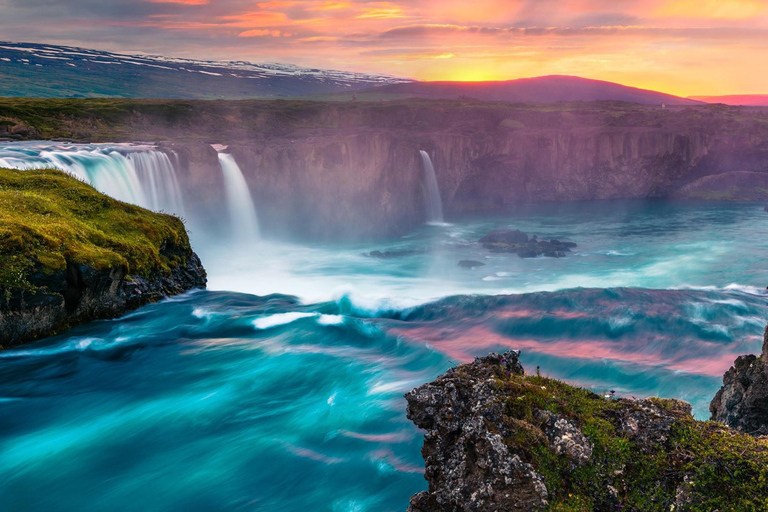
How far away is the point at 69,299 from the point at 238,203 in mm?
36744

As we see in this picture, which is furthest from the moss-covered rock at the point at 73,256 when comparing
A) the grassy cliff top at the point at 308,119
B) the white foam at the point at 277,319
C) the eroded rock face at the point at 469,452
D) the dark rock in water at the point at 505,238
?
the grassy cliff top at the point at 308,119

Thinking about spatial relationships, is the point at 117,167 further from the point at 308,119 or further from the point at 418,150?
the point at 308,119

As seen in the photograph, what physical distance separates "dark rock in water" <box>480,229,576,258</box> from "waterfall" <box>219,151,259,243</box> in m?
22.9

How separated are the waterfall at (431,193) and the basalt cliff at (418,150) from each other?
1586 mm

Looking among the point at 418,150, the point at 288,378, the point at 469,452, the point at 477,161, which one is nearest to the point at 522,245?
the point at 418,150

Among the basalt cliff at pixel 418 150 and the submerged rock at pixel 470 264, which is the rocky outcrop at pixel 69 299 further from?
the basalt cliff at pixel 418 150

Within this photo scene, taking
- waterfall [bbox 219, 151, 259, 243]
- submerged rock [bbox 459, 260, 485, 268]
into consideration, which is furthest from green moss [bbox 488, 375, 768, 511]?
waterfall [bbox 219, 151, 259, 243]

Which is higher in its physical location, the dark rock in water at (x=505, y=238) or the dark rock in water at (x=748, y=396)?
the dark rock in water at (x=748, y=396)

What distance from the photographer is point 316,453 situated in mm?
15547

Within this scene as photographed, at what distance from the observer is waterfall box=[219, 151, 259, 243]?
185ft

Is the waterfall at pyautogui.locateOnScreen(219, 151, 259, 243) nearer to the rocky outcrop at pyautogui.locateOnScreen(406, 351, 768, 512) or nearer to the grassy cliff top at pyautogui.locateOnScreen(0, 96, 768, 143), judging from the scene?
the grassy cliff top at pyautogui.locateOnScreen(0, 96, 768, 143)

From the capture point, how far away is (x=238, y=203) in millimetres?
57594

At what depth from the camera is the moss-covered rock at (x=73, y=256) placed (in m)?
19.8

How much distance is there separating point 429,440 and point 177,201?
45.4 m
